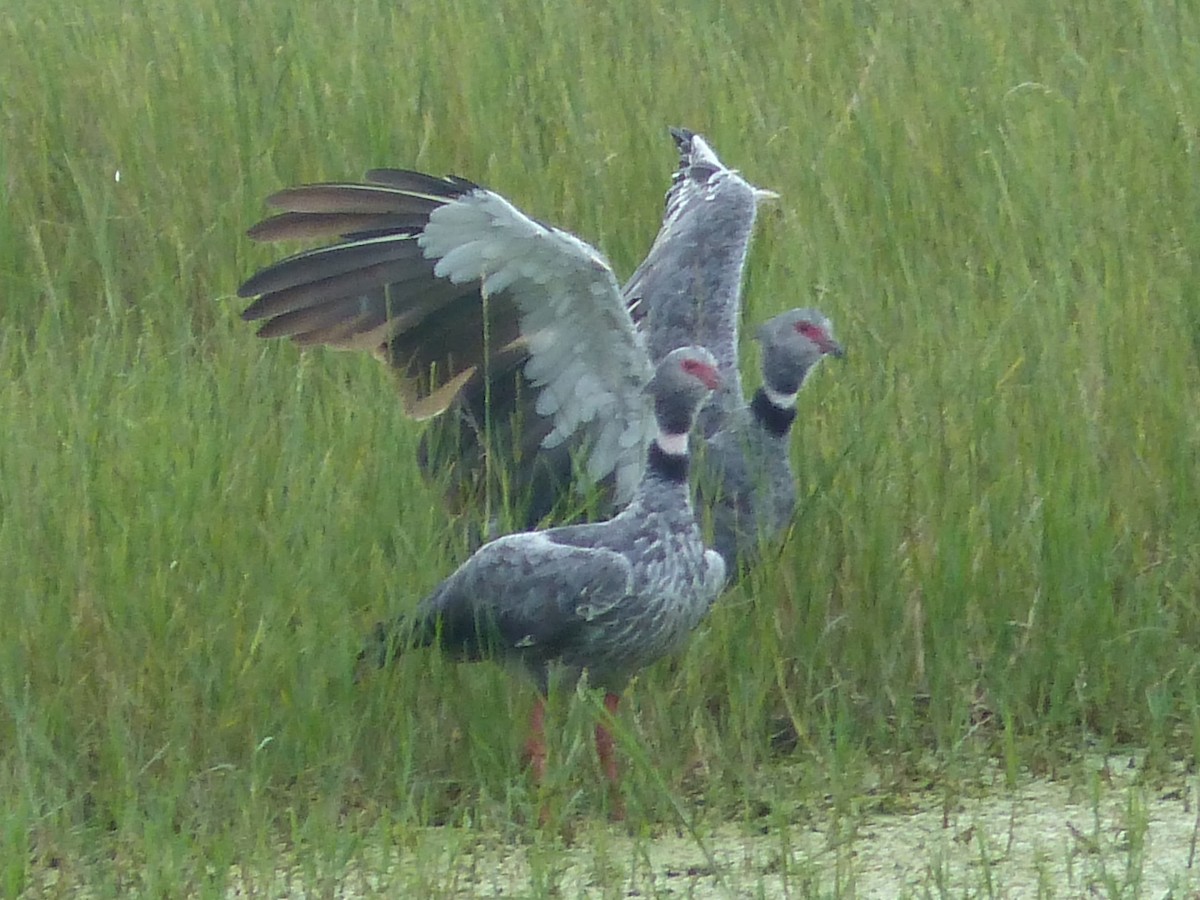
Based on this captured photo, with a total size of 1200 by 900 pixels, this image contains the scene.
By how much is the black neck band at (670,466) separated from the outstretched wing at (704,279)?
1.44 ft

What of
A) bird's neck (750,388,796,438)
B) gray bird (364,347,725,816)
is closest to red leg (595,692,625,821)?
gray bird (364,347,725,816)

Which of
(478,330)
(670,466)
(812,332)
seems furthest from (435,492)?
(812,332)

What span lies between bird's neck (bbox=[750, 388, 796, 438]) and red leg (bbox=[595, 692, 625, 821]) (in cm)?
59

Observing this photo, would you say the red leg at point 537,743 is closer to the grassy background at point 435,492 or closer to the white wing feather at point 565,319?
the grassy background at point 435,492

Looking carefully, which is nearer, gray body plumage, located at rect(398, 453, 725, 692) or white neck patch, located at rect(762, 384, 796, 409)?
gray body plumage, located at rect(398, 453, 725, 692)

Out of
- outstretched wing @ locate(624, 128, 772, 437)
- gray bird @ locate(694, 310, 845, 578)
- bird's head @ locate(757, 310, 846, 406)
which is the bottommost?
gray bird @ locate(694, 310, 845, 578)

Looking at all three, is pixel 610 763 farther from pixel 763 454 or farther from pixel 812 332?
pixel 812 332

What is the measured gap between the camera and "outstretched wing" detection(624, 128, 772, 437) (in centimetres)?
349

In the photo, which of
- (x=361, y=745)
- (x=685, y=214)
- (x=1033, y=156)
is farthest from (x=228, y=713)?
(x=1033, y=156)

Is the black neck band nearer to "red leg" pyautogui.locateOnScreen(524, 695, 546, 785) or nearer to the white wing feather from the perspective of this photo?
the white wing feather

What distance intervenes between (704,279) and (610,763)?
1070 mm

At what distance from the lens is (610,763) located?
2.83 m

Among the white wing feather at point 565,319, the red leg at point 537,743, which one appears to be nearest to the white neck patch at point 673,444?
the white wing feather at point 565,319

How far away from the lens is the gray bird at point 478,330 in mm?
3018
